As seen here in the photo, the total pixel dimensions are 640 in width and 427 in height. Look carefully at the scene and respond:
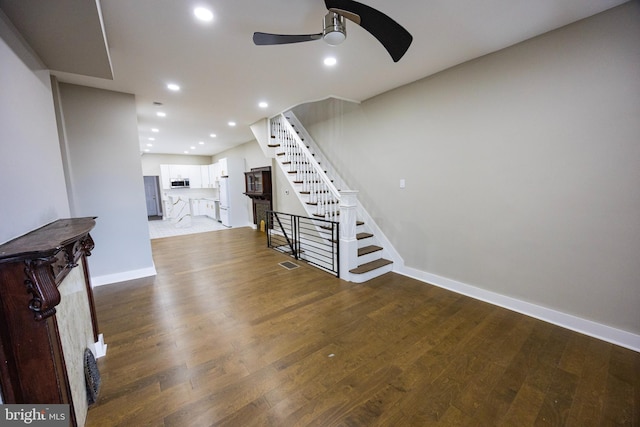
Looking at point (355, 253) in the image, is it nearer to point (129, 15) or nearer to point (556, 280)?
point (556, 280)

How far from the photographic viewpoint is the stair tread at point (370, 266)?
347 cm

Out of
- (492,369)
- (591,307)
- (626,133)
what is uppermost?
(626,133)

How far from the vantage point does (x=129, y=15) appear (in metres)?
1.95

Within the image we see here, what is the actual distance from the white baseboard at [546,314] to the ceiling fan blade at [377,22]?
2776 millimetres

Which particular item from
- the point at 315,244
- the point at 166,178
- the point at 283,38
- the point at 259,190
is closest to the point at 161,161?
the point at 166,178

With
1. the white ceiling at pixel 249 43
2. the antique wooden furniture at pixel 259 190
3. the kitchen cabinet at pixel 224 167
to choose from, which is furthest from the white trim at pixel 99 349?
the kitchen cabinet at pixel 224 167

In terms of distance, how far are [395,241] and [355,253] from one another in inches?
29.8

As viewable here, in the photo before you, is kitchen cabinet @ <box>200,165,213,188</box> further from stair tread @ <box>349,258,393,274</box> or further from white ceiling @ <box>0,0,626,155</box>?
stair tread @ <box>349,258,393,274</box>

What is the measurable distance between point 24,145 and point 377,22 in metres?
2.36

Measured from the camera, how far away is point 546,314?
249cm

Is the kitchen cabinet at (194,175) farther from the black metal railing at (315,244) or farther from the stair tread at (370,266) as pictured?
the stair tread at (370,266)

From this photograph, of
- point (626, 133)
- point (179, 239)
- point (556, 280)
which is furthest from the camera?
point (179, 239)

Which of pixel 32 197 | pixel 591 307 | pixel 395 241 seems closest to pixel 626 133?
pixel 591 307

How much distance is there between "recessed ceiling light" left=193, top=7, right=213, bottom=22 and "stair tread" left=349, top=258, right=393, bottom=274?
3151 millimetres
